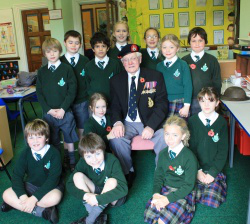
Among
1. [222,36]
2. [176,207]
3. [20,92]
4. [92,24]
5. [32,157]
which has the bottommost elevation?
[176,207]

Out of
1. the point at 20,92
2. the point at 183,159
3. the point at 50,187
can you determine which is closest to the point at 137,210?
the point at 183,159

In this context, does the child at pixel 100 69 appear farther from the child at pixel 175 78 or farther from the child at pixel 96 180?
the child at pixel 96 180

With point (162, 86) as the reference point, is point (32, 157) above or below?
below

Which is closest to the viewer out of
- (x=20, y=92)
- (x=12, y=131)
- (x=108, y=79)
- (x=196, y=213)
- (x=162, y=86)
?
(x=196, y=213)

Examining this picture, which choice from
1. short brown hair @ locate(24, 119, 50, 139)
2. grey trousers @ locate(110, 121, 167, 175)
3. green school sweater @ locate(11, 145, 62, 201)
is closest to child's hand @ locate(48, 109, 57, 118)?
short brown hair @ locate(24, 119, 50, 139)

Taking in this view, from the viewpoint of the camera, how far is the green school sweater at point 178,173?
2.09 m

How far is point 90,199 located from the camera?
204 centimetres

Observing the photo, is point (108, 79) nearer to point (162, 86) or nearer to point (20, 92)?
point (162, 86)

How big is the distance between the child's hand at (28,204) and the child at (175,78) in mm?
1368

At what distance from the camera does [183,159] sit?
7.04ft

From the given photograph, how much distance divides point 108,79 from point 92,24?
5.19 metres

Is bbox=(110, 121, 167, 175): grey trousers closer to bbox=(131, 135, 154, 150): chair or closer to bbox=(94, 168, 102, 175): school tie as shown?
bbox=(131, 135, 154, 150): chair

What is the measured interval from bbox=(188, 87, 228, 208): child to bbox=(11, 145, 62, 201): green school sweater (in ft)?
3.71

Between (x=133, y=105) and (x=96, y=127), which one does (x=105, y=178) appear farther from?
(x=133, y=105)
